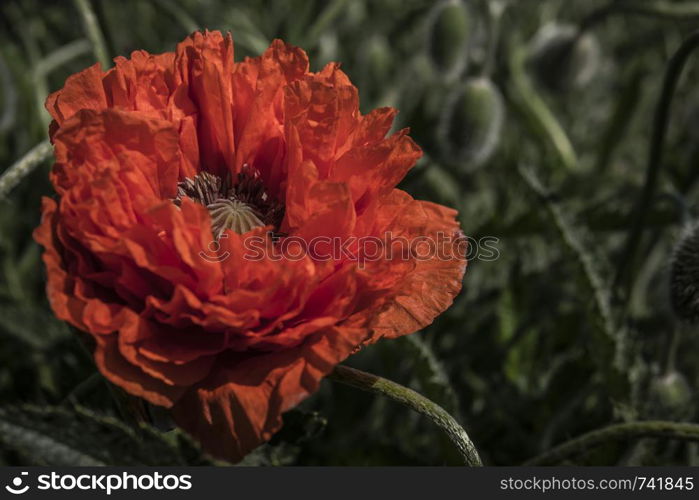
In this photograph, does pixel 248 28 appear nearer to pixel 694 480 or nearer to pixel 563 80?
pixel 563 80

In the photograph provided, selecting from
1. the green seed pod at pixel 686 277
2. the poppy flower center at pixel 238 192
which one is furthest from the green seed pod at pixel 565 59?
the poppy flower center at pixel 238 192

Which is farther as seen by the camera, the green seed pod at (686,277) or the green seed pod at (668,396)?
the green seed pod at (668,396)

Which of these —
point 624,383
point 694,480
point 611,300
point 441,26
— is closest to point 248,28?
point 441,26

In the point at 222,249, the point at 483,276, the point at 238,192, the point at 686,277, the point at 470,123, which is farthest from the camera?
the point at 483,276

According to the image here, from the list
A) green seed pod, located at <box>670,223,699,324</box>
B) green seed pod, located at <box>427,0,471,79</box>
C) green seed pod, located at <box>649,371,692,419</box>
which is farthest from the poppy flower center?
green seed pod, located at <box>427,0,471,79</box>

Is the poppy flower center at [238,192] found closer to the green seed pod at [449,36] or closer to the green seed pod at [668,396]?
the green seed pod at [668,396]

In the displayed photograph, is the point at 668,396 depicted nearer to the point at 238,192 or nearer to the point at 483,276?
the point at 483,276

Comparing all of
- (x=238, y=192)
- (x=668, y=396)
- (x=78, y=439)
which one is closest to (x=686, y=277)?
(x=668, y=396)
